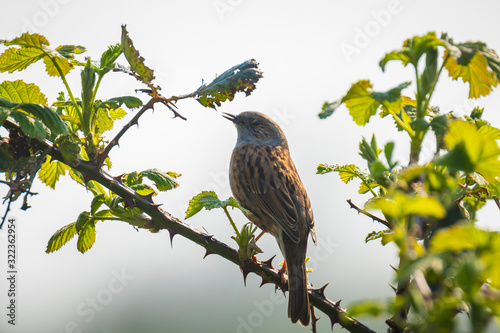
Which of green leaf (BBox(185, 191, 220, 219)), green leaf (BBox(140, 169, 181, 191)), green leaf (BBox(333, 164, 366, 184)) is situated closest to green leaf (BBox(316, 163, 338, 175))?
green leaf (BBox(333, 164, 366, 184))

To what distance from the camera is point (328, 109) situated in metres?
1.53

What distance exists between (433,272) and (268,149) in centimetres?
450

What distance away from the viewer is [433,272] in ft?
2.68

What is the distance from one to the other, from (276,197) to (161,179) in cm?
221

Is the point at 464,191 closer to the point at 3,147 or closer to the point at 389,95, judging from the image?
the point at 389,95

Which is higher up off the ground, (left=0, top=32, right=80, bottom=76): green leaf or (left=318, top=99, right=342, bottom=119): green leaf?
(left=0, top=32, right=80, bottom=76): green leaf

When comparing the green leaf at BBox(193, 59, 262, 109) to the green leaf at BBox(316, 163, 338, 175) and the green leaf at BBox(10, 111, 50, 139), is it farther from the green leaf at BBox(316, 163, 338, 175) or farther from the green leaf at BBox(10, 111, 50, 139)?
the green leaf at BBox(10, 111, 50, 139)

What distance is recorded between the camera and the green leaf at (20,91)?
234 cm

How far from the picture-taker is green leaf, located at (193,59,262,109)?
250cm

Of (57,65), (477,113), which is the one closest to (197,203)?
(57,65)

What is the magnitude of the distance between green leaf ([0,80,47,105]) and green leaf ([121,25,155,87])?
47 centimetres

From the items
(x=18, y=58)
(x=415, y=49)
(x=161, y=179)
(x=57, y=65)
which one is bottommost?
(x=415, y=49)

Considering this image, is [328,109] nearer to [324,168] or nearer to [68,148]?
[324,168]

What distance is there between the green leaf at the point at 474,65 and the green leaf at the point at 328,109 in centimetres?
32
